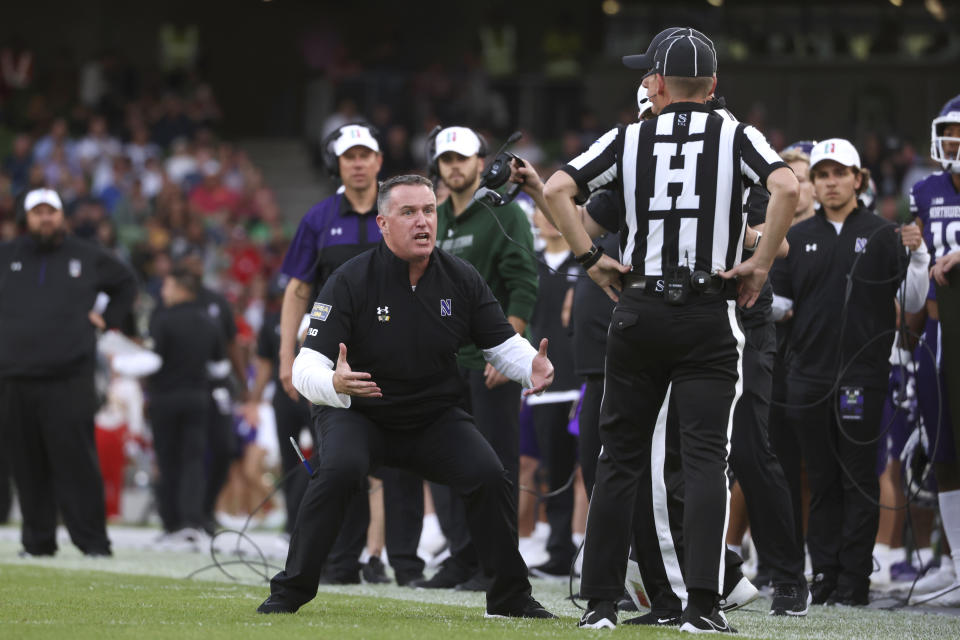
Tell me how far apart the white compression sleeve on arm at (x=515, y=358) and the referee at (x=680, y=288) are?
1.83 feet

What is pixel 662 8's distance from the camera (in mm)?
27016

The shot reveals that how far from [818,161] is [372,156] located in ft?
8.06

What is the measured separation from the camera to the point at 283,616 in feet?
21.0

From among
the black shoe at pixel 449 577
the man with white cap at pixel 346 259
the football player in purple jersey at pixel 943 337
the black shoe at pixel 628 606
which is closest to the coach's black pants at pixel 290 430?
the man with white cap at pixel 346 259

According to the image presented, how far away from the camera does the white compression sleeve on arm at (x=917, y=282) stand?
26.8 ft

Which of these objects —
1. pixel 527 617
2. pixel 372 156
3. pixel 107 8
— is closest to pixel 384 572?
pixel 372 156

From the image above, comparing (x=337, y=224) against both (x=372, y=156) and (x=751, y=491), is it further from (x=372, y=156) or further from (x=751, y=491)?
(x=751, y=491)

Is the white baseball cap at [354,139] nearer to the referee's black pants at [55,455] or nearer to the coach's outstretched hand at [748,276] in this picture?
the referee's black pants at [55,455]

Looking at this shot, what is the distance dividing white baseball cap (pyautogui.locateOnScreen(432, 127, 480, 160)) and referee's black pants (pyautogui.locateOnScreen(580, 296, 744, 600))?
113 inches

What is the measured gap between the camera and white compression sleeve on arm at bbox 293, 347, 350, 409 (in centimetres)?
642

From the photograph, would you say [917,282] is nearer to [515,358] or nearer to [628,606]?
[628,606]

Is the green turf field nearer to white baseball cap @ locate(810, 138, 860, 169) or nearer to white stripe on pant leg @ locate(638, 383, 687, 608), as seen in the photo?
white stripe on pant leg @ locate(638, 383, 687, 608)

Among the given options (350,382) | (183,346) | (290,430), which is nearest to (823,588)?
(350,382)

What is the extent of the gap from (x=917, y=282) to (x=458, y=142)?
251cm
